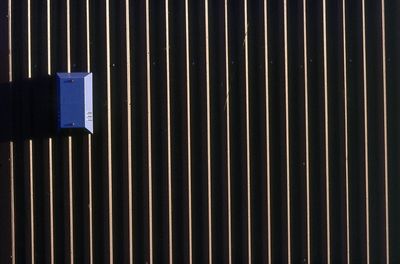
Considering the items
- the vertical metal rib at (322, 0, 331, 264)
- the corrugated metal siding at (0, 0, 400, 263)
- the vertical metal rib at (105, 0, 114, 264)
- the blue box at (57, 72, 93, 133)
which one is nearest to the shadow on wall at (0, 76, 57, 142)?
the corrugated metal siding at (0, 0, 400, 263)

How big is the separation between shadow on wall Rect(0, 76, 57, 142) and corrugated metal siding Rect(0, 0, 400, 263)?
0.08 feet

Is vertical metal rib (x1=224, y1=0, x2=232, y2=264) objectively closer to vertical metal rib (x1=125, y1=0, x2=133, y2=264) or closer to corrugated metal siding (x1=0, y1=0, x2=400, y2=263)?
corrugated metal siding (x1=0, y1=0, x2=400, y2=263)

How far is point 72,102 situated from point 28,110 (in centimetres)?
41

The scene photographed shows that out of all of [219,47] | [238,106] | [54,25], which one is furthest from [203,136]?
[54,25]

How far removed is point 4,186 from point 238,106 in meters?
1.89

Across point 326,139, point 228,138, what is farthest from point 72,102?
point 326,139

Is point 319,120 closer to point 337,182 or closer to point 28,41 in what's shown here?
point 337,182

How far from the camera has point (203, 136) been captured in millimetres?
5227

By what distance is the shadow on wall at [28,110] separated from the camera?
5.18 m

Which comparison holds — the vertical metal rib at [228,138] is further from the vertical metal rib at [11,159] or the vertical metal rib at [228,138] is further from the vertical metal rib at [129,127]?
the vertical metal rib at [11,159]

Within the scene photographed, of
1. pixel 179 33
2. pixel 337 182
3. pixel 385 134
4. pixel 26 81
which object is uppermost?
pixel 179 33

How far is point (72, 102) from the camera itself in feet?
16.5

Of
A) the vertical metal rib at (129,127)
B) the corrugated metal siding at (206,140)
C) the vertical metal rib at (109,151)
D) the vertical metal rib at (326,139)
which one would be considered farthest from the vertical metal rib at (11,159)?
the vertical metal rib at (326,139)

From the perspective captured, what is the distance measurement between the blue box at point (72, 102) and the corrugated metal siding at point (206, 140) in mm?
202
